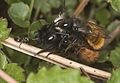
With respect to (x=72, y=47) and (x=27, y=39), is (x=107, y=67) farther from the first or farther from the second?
(x=27, y=39)

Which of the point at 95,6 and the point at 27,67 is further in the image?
the point at 95,6

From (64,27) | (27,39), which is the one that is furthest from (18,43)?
(64,27)

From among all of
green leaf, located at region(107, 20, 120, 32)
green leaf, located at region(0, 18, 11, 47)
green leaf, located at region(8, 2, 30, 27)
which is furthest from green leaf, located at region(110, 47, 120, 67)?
green leaf, located at region(0, 18, 11, 47)

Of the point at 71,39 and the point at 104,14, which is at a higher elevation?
the point at 71,39

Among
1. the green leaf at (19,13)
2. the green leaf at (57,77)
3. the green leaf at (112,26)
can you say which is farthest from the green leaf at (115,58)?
the green leaf at (57,77)

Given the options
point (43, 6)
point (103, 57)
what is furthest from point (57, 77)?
point (43, 6)

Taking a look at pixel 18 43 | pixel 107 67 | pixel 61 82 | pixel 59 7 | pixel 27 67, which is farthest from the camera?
pixel 59 7
